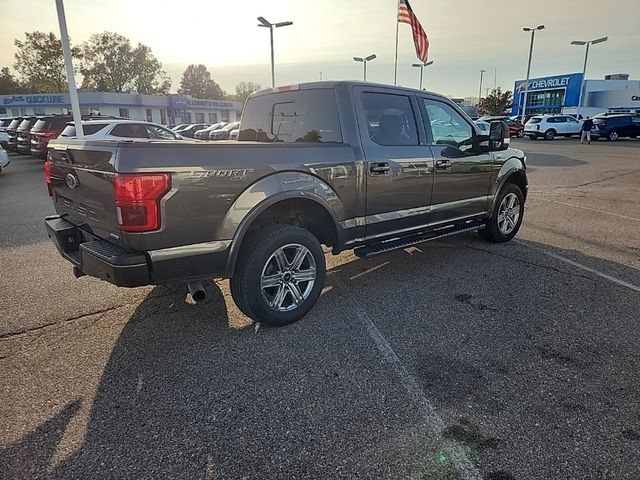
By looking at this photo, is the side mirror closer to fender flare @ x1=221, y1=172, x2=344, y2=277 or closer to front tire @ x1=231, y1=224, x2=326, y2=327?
fender flare @ x1=221, y1=172, x2=344, y2=277

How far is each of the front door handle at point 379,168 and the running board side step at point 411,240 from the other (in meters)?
0.73

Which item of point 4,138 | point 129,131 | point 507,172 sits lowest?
point 4,138

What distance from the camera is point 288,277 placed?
3.64 metres

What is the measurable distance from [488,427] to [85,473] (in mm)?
2152

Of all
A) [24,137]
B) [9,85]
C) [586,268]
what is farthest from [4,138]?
[9,85]

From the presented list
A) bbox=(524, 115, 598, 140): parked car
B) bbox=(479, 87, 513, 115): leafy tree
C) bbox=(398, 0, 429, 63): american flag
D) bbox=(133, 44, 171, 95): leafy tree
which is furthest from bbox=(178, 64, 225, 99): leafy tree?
bbox=(398, 0, 429, 63): american flag

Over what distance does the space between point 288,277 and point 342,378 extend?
1053 millimetres

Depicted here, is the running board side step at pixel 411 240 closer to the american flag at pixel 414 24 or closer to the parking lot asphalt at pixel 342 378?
the parking lot asphalt at pixel 342 378

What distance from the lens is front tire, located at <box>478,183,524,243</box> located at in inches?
227

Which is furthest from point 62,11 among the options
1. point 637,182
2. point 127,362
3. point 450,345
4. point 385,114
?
point 637,182

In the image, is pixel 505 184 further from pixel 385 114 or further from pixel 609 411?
pixel 609 411

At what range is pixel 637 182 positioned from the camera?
464 inches

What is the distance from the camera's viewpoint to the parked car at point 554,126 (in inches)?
1202

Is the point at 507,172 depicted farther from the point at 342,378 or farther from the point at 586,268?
the point at 342,378
